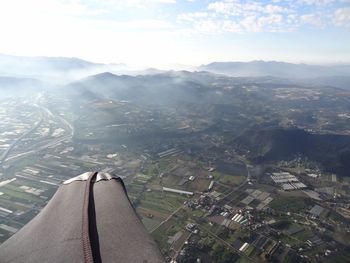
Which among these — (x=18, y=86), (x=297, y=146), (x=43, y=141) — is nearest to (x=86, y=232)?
(x=43, y=141)

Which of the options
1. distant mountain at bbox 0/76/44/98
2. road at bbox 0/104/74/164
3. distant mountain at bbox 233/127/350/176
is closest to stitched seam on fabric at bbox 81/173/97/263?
road at bbox 0/104/74/164

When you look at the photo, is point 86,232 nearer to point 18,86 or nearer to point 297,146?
point 297,146

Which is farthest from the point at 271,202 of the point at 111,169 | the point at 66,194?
the point at 66,194

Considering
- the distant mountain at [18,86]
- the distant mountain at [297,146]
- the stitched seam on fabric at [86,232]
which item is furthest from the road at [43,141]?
the distant mountain at [18,86]

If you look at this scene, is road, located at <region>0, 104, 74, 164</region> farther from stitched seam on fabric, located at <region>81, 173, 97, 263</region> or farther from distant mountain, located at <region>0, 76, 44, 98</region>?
distant mountain, located at <region>0, 76, 44, 98</region>

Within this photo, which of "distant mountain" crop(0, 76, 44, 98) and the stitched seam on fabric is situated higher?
the stitched seam on fabric

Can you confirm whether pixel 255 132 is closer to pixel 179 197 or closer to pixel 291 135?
pixel 291 135

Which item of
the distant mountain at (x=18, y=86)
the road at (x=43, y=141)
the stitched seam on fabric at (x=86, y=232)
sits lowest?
the distant mountain at (x=18, y=86)

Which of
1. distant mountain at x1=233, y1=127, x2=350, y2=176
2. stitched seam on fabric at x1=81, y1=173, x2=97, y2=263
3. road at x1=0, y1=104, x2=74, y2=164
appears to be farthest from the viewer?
distant mountain at x1=233, y1=127, x2=350, y2=176

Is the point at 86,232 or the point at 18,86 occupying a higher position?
the point at 86,232

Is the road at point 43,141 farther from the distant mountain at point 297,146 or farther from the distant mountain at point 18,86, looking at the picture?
the distant mountain at point 18,86
